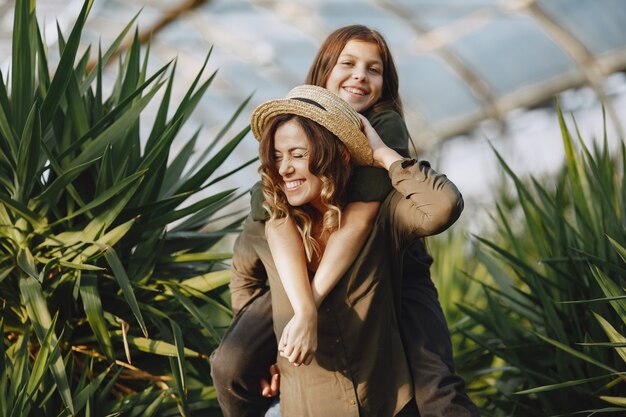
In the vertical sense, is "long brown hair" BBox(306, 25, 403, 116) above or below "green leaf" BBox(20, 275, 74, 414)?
above

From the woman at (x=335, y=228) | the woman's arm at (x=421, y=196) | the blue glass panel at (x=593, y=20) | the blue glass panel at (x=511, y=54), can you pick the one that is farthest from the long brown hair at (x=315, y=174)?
the blue glass panel at (x=511, y=54)

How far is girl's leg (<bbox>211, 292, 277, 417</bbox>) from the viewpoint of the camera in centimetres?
269

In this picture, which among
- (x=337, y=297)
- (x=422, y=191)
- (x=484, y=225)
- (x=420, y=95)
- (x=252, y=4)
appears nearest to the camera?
(x=422, y=191)

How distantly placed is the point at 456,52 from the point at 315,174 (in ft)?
33.6

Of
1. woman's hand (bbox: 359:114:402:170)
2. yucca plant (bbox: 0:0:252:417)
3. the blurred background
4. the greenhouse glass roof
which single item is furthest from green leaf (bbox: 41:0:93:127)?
the greenhouse glass roof

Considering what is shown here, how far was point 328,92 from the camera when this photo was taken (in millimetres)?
2480

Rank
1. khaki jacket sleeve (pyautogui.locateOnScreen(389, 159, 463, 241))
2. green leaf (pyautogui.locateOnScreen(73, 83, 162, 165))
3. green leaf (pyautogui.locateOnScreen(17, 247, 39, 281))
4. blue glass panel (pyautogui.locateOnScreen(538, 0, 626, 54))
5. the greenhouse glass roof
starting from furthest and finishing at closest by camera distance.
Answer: the greenhouse glass roof
blue glass panel (pyautogui.locateOnScreen(538, 0, 626, 54))
green leaf (pyautogui.locateOnScreen(73, 83, 162, 165))
green leaf (pyautogui.locateOnScreen(17, 247, 39, 281))
khaki jacket sleeve (pyautogui.locateOnScreen(389, 159, 463, 241))

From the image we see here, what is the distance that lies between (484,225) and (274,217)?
150 inches

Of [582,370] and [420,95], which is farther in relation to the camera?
[420,95]

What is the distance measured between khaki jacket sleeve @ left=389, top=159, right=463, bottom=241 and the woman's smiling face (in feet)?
0.72

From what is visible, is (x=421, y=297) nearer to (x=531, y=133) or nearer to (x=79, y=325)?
(x=79, y=325)

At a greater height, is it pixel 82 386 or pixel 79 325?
pixel 79 325

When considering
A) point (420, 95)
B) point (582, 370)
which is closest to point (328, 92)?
point (582, 370)

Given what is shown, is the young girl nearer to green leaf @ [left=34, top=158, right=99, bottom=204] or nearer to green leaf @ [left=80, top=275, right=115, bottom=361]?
green leaf @ [left=80, top=275, right=115, bottom=361]
